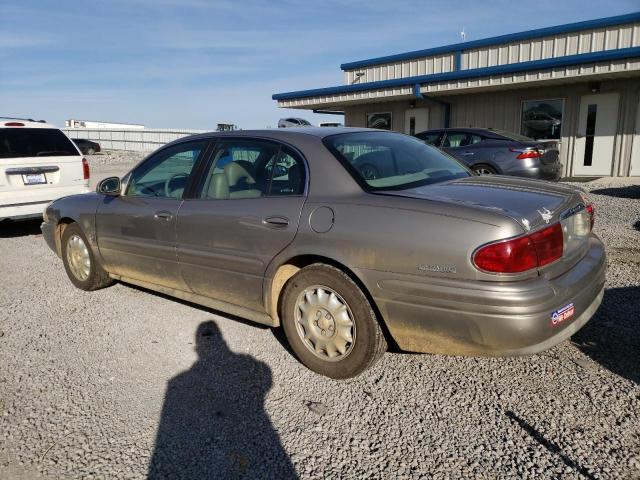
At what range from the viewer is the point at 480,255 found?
254cm

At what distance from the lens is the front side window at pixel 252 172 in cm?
343

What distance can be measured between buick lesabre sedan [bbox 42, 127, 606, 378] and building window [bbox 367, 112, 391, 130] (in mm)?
14763

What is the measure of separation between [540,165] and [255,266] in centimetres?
782

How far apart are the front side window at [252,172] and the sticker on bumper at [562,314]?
64.2 inches

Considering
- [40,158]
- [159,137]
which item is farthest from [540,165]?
[159,137]

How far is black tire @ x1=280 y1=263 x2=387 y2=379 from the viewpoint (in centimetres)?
299

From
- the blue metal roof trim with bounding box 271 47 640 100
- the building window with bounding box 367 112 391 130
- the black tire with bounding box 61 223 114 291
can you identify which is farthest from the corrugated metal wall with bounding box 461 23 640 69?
the black tire with bounding box 61 223 114 291

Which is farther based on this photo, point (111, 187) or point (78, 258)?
point (78, 258)

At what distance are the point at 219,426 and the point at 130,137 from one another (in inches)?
1466

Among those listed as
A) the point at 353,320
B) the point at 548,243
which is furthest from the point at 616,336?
the point at 353,320

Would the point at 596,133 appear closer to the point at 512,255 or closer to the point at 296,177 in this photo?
the point at 296,177

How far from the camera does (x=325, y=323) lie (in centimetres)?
318

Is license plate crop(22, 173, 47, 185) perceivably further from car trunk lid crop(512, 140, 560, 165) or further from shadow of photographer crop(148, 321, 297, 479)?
car trunk lid crop(512, 140, 560, 165)

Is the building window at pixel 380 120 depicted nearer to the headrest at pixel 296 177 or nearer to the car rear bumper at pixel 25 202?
the car rear bumper at pixel 25 202
